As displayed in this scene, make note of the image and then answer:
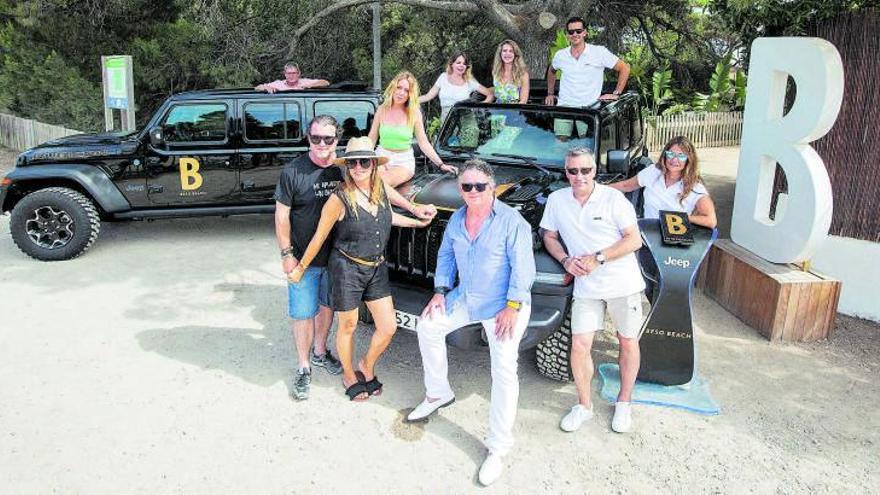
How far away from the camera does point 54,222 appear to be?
7434mm

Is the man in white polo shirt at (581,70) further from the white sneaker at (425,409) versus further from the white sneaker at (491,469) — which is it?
the white sneaker at (491,469)

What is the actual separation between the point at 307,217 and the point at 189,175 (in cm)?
388

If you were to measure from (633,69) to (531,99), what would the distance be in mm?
11512

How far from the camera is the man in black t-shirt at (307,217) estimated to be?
4332 millimetres

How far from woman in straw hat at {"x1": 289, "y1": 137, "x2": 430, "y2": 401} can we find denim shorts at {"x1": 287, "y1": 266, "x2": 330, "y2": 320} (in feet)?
0.41

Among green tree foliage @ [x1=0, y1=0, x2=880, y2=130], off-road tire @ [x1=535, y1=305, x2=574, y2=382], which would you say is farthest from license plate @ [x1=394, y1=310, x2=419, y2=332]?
green tree foliage @ [x1=0, y1=0, x2=880, y2=130]

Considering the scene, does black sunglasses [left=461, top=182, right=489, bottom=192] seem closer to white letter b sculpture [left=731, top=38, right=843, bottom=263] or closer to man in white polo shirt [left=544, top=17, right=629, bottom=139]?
white letter b sculpture [left=731, top=38, right=843, bottom=263]

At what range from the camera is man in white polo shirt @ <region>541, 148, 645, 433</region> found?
13.3ft

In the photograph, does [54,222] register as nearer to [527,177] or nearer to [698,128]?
[527,177]

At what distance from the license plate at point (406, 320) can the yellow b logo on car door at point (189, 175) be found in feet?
13.7

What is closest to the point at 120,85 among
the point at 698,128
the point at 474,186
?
the point at 474,186

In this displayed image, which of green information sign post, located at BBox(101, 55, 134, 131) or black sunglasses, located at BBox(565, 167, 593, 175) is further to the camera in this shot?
green information sign post, located at BBox(101, 55, 134, 131)

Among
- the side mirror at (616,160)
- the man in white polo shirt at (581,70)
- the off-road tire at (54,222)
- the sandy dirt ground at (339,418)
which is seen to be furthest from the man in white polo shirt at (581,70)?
the off-road tire at (54,222)

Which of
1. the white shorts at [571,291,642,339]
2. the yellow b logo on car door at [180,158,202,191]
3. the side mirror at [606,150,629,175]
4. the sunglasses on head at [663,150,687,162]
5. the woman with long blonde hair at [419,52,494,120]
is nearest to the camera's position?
the white shorts at [571,291,642,339]
